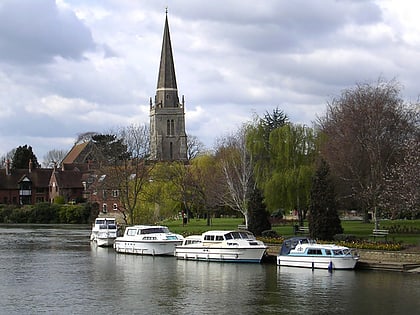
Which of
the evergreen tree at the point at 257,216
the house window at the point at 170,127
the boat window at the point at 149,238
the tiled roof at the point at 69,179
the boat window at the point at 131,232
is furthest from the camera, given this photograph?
the house window at the point at 170,127

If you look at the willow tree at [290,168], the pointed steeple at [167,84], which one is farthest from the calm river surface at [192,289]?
the pointed steeple at [167,84]

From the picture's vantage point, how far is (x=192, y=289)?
1499 inches

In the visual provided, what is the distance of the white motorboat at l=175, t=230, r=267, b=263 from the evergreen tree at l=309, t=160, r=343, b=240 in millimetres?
4356

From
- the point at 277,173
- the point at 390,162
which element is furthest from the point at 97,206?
the point at 390,162

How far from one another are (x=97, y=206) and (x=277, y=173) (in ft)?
189

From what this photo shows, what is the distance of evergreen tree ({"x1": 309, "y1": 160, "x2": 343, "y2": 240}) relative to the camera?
51.0m

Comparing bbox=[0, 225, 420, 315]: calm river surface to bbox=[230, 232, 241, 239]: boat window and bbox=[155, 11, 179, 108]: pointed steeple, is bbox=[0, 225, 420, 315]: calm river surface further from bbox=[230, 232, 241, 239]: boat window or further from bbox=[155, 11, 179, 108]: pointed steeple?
bbox=[155, 11, 179, 108]: pointed steeple

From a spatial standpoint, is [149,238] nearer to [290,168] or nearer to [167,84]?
[290,168]

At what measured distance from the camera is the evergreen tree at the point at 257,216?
2239 inches

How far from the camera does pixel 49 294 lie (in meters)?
36.6

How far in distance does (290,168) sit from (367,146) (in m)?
7.63

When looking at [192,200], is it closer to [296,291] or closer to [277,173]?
[277,173]

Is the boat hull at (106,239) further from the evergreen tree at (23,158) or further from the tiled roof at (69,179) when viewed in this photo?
the evergreen tree at (23,158)

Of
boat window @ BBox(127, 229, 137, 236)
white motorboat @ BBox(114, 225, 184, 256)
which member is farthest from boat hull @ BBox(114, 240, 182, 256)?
boat window @ BBox(127, 229, 137, 236)
